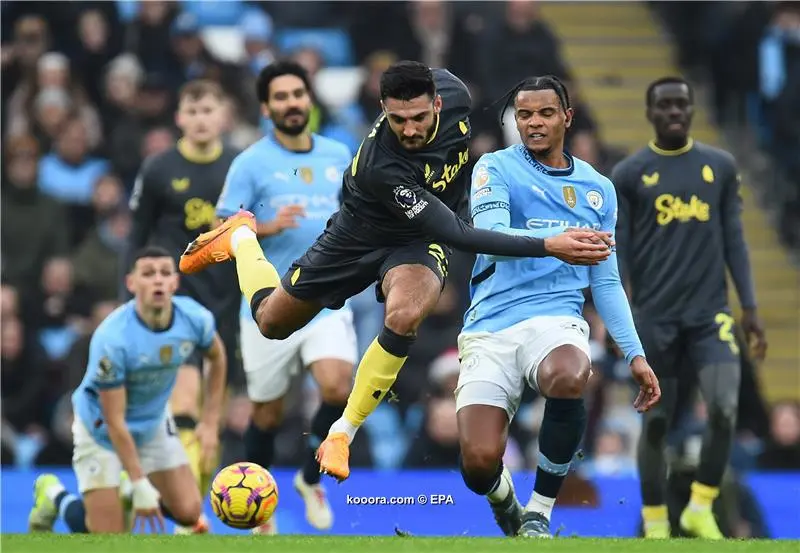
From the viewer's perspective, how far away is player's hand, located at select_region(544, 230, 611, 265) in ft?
27.8

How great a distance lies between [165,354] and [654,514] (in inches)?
127

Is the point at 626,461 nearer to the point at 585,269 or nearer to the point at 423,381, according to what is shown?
the point at 423,381

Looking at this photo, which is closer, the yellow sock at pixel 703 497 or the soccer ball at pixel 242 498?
the soccer ball at pixel 242 498

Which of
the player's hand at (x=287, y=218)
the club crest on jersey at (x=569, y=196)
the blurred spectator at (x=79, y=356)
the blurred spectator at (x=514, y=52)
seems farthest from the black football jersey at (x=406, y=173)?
the blurred spectator at (x=514, y=52)

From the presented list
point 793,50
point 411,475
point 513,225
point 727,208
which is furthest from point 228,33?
point 513,225

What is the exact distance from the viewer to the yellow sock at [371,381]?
9.22 m

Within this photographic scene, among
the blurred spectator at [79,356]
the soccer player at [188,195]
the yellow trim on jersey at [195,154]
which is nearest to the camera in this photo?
the soccer player at [188,195]

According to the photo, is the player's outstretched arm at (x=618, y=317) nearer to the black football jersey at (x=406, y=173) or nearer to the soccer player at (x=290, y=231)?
the black football jersey at (x=406, y=173)

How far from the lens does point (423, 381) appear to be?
15.0m

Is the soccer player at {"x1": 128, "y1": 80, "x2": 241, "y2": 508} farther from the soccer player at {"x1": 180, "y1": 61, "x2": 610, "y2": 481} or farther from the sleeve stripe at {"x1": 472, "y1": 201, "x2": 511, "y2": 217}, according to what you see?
the sleeve stripe at {"x1": 472, "y1": 201, "x2": 511, "y2": 217}

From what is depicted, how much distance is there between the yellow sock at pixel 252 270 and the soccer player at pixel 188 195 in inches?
77.3

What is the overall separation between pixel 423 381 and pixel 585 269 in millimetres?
5676

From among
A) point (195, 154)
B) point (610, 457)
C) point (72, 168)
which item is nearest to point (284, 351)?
point (195, 154)

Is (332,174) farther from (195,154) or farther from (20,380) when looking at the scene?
(20,380)
